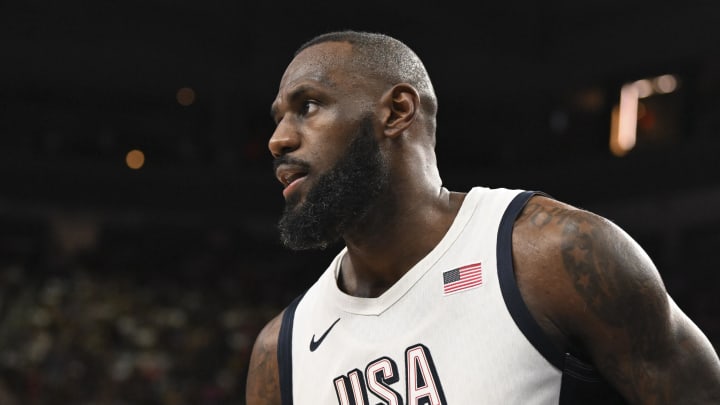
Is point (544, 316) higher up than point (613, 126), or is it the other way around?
point (613, 126)

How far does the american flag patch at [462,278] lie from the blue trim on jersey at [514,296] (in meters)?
0.06

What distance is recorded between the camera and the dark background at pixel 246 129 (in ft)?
39.8

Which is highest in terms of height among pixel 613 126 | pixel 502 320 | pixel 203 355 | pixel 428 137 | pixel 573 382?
pixel 613 126

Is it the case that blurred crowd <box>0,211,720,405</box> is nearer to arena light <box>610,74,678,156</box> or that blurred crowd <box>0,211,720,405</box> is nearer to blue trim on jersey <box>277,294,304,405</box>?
arena light <box>610,74,678,156</box>

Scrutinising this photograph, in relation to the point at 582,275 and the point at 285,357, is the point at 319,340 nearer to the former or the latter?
the point at 285,357

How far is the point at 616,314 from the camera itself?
1.75 meters

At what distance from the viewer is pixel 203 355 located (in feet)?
32.7

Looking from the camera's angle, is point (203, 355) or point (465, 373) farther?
Result: point (203, 355)

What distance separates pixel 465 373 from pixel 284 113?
2.59 ft

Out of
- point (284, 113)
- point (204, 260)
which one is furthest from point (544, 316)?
point (204, 260)

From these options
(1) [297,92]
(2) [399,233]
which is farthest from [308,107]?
(2) [399,233]

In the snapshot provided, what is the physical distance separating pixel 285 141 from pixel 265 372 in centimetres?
64

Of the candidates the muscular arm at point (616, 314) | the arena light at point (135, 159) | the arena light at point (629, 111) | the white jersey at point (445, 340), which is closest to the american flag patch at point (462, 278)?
the white jersey at point (445, 340)

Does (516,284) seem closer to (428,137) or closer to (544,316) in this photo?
(544,316)
